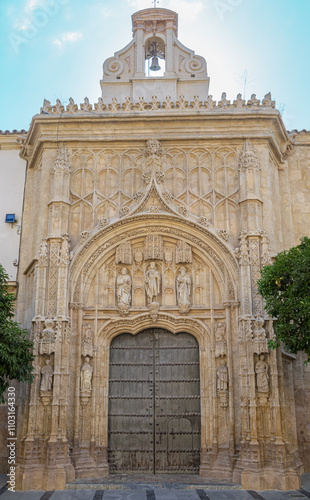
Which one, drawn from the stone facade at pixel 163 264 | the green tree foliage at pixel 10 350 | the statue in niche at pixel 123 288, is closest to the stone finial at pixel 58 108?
the stone facade at pixel 163 264

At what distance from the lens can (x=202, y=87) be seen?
51.2 ft

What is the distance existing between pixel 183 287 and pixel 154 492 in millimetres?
4838

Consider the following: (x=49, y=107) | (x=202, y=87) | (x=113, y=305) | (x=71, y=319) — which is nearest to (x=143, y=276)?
(x=113, y=305)

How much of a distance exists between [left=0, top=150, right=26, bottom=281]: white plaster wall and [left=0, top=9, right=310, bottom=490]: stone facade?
12.0 inches

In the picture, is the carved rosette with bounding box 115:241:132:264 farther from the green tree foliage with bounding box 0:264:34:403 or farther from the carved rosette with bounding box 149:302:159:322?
the green tree foliage with bounding box 0:264:34:403

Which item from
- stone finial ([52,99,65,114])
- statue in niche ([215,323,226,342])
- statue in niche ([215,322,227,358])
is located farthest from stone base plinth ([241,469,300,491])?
stone finial ([52,99,65,114])

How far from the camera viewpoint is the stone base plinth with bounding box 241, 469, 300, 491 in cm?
1095

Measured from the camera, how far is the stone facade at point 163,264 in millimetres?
11609

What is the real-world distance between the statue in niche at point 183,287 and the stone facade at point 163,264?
0.04m

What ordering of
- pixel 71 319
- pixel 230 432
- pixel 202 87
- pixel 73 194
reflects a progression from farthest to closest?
pixel 202 87, pixel 73 194, pixel 71 319, pixel 230 432

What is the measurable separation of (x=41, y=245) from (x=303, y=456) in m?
8.40

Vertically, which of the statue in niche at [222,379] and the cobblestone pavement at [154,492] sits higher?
the statue in niche at [222,379]

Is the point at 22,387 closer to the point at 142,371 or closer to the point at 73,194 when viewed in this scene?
the point at 142,371

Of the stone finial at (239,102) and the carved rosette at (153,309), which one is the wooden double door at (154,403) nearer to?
the carved rosette at (153,309)
